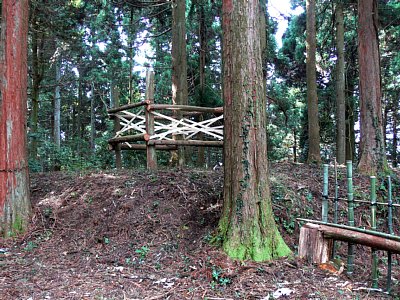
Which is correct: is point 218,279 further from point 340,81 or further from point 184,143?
point 340,81

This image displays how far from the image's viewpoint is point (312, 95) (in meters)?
10.8

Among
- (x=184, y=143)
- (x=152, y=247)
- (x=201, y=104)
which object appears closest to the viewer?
(x=152, y=247)

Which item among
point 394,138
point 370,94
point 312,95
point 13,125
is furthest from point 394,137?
point 13,125

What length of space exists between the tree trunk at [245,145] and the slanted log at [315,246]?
238 millimetres

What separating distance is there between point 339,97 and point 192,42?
6.47 m

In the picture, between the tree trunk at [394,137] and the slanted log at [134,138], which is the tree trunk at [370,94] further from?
the tree trunk at [394,137]

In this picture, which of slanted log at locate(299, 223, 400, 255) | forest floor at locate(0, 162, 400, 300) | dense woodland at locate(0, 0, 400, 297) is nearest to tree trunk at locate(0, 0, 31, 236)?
dense woodland at locate(0, 0, 400, 297)

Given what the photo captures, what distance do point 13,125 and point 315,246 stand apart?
4707mm

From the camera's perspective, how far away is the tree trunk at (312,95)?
10.2 meters

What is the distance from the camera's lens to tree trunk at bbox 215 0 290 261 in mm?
4000

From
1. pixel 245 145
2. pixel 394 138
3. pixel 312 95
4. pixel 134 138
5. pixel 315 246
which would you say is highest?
pixel 312 95

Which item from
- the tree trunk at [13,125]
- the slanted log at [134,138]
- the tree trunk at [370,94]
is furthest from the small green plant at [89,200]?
the tree trunk at [370,94]

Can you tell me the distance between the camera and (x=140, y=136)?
7.15m

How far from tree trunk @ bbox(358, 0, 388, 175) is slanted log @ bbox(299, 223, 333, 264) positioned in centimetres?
445
